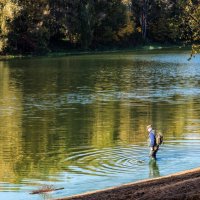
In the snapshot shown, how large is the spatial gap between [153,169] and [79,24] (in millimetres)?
94052

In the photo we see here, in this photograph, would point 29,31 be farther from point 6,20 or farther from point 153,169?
point 153,169

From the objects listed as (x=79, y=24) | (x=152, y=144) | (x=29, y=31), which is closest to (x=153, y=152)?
(x=152, y=144)

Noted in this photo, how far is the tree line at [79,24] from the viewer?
110438 mm

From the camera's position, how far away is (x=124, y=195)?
59.0ft

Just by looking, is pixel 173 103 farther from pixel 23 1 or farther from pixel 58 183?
pixel 23 1

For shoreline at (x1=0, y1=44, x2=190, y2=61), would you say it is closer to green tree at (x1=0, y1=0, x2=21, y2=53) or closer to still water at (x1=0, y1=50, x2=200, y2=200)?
green tree at (x1=0, y1=0, x2=21, y2=53)

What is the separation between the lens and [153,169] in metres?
27.9

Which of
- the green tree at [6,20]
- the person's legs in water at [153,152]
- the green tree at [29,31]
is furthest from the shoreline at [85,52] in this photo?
the person's legs in water at [153,152]

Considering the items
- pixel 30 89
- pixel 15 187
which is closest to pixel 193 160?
pixel 15 187

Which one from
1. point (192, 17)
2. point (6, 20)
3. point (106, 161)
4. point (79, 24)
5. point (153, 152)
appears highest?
point (6, 20)

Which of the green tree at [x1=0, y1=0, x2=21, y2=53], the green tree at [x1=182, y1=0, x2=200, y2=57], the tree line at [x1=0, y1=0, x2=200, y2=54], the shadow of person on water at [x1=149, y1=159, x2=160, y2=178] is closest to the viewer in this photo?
the shadow of person on water at [x1=149, y1=159, x2=160, y2=178]

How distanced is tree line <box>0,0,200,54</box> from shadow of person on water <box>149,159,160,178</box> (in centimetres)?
7114

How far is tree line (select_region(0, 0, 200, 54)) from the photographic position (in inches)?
4348

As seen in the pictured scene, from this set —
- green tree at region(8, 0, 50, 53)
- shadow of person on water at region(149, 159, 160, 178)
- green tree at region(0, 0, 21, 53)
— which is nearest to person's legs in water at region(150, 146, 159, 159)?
shadow of person on water at region(149, 159, 160, 178)
